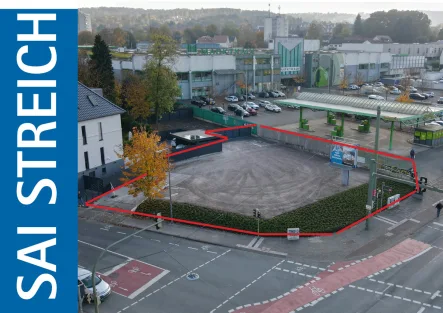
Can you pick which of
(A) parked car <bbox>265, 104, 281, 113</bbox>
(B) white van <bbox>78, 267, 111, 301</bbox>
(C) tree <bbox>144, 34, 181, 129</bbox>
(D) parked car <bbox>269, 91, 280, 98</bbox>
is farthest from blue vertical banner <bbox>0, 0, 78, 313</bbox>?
(D) parked car <bbox>269, 91, 280, 98</bbox>

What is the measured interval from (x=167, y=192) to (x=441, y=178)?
2383 centimetres

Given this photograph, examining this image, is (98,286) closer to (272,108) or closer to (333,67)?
(272,108)

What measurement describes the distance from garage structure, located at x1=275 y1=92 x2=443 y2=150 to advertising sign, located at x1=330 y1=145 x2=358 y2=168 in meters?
11.3

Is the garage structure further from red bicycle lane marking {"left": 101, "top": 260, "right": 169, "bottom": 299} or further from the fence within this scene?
red bicycle lane marking {"left": 101, "top": 260, "right": 169, "bottom": 299}

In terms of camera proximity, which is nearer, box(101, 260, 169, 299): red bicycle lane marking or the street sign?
box(101, 260, 169, 299): red bicycle lane marking

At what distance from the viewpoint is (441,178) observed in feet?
123

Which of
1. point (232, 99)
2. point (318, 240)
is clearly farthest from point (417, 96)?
point (318, 240)

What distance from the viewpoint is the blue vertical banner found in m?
11.4

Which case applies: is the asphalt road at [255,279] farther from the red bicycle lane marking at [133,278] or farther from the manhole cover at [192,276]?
the manhole cover at [192,276]

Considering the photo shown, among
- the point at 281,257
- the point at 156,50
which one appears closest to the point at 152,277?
the point at 281,257

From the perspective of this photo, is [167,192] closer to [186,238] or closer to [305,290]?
[186,238]

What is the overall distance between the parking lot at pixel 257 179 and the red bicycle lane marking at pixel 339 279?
8.08 metres

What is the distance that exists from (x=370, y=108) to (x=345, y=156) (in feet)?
57.2

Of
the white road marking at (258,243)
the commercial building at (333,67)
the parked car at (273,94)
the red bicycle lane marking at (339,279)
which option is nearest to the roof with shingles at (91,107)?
the white road marking at (258,243)
